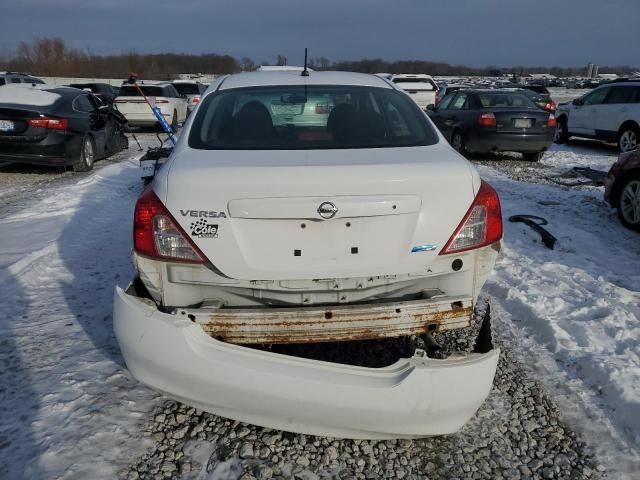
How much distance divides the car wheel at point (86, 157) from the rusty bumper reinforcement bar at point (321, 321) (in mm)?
7977

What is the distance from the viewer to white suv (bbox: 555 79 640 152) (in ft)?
39.6

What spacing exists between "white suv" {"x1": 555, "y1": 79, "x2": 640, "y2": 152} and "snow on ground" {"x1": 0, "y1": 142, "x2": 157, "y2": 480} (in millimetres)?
11200

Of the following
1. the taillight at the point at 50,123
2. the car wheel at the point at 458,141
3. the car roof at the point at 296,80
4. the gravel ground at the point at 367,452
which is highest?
the car roof at the point at 296,80

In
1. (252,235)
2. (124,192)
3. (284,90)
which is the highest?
(284,90)

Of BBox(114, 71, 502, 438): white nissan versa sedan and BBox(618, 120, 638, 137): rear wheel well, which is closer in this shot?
BBox(114, 71, 502, 438): white nissan versa sedan

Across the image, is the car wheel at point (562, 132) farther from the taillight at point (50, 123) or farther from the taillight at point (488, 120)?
the taillight at point (50, 123)

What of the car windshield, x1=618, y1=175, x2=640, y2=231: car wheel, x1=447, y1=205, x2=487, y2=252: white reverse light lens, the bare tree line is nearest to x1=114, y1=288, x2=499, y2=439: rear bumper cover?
x1=447, y1=205, x2=487, y2=252: white reverse light lens

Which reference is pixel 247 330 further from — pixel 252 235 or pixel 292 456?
pixel 292 456

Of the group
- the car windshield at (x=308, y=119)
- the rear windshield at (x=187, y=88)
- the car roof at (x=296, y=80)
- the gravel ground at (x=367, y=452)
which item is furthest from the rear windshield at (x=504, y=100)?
the rear windshield at (x=187, y=88)

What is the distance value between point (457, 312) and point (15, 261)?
4.10 m

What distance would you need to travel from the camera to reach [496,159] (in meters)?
11.8

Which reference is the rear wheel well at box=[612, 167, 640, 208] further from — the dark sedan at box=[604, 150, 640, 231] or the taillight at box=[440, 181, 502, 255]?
the taillight at box=[440, 181, 502, 255]

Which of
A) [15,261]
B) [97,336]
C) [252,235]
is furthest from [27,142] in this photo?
[252,235]

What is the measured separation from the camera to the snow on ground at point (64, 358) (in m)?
2.50
